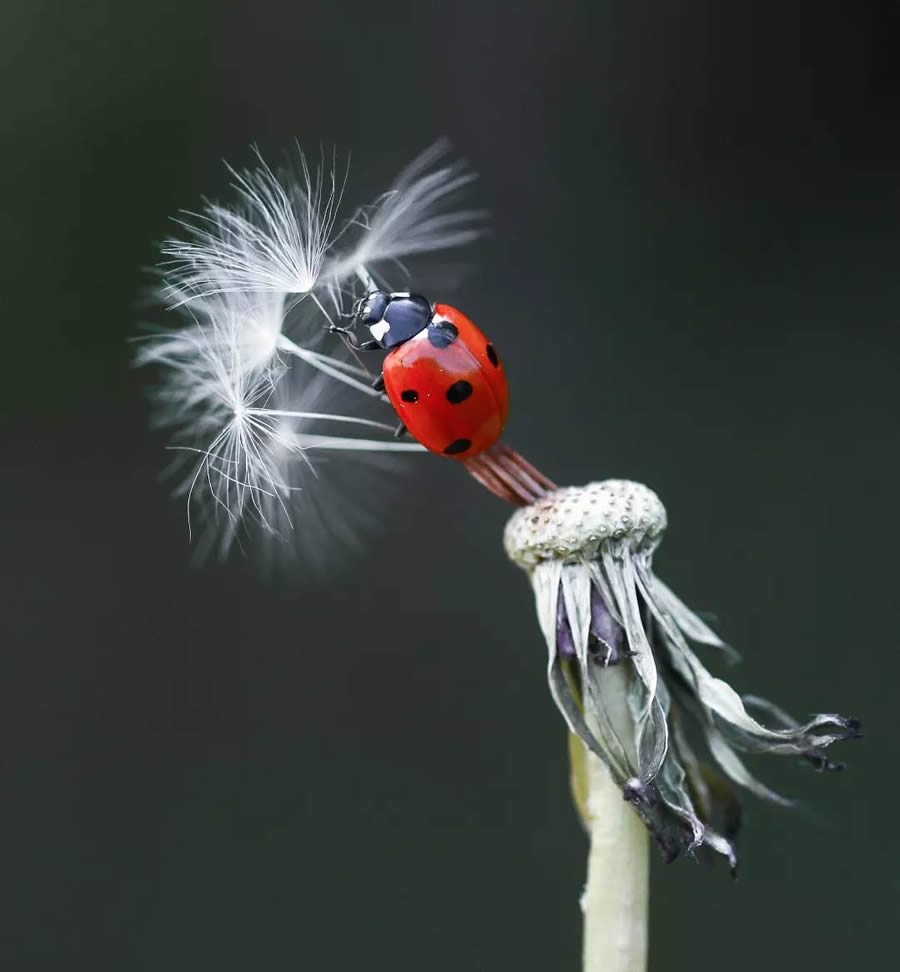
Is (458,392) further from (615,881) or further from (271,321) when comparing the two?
(615,881)

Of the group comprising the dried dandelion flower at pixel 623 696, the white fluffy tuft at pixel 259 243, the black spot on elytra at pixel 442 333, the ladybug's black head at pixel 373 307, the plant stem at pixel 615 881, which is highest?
the white fluffy tuft at pixel 259 243

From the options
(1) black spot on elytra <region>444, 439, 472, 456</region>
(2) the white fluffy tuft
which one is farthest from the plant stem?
(2) the white fluffy tuft

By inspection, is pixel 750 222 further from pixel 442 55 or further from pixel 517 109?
pixel 442 55

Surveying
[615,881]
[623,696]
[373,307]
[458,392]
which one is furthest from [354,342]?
[615,881]

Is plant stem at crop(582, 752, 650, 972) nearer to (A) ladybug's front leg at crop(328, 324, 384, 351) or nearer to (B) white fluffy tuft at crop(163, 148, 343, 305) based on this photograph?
(A) ladybug's front leg at crop(328, 324, 384, 351)

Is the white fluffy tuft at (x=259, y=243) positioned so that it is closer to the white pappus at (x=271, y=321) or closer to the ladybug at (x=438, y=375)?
the white pappus at (x=271, y=321)

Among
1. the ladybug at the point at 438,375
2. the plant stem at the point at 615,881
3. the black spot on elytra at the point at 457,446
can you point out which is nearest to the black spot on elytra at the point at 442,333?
the ladybug at the point at 438,375

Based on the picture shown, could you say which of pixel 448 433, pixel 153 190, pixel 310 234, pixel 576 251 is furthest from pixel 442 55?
pixel 448 433
